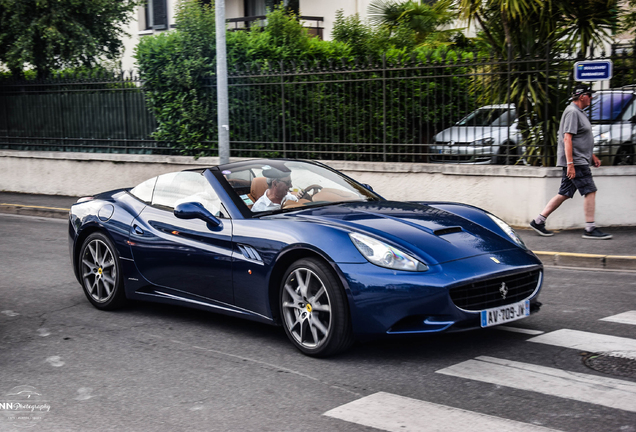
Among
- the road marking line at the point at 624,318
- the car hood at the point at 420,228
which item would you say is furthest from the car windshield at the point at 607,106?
the car hood at the point at 420,228

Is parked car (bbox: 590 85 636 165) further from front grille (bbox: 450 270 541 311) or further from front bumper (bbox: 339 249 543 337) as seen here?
front bumper (bbox: 339 249 543 337)

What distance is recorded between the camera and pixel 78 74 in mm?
17578

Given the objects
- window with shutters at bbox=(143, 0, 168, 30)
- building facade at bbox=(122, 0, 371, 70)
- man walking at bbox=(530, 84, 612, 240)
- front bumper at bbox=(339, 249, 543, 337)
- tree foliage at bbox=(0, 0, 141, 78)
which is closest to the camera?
front bumper at bbox=(339, 249, 543, 337)

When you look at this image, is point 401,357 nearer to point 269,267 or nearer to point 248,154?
point 269,267

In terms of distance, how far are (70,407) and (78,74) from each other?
14718 mm

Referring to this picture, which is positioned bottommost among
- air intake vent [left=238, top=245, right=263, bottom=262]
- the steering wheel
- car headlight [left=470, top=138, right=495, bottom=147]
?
air intake vent [left=238, top=245, right=263, bottom=262]

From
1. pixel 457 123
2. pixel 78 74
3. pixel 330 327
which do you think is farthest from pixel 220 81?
pixel 330 327

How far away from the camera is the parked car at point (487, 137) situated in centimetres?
1105

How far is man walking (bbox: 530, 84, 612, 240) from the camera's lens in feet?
31.1

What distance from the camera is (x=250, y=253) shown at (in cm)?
529

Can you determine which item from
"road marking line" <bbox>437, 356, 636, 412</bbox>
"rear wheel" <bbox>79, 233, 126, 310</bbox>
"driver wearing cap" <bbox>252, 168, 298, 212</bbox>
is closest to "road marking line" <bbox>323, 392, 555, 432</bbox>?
"road marking line" <bbox>437, 356, 636, 412</bbox>

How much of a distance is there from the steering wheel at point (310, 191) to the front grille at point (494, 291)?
1738mm

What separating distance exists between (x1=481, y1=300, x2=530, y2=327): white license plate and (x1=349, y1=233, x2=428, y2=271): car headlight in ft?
1.67

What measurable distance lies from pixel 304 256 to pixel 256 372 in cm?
82
